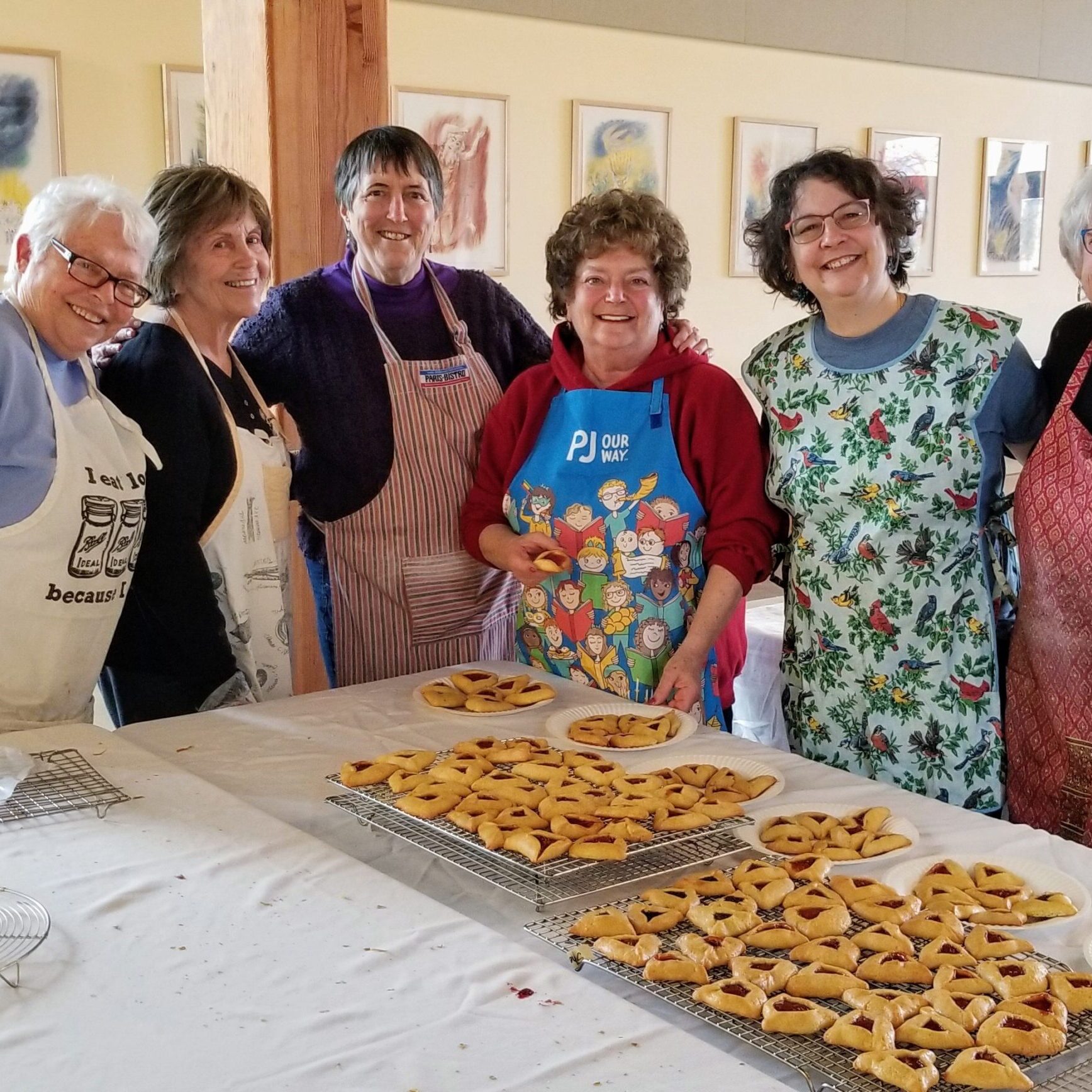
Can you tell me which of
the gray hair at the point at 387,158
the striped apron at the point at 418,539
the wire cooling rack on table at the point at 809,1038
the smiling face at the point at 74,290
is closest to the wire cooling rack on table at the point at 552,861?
the wire cooling rack on table at the point at 809,1038

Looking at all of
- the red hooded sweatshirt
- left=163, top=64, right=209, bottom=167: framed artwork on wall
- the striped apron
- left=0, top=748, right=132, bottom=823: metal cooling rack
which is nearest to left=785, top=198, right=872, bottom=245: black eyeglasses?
the red hooded sweatshirt

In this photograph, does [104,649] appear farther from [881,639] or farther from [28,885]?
[881,639]

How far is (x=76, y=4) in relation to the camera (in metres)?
4.23

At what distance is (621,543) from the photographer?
2.40 m

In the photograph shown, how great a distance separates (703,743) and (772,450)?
676mm

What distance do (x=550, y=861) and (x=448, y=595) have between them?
1327mm

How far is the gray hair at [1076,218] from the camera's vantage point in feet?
7.19

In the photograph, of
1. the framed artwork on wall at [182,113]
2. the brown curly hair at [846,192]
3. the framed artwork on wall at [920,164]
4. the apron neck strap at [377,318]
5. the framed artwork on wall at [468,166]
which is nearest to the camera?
the brown curly hair at [846,192]

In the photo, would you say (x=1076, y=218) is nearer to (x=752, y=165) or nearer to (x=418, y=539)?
(x=418, y=539)

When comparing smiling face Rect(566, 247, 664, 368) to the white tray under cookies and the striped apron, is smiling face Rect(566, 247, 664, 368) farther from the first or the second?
the white tray under cookies

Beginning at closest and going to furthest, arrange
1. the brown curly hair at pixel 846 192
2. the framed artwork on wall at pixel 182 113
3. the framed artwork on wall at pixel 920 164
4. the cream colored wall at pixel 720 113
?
the brown curly hair at pixel 846 192
the framed artwork on wall at pixel 182 113
the cream colored wall at pixel 720 113
the framed artwork on wall at pixel 920 164

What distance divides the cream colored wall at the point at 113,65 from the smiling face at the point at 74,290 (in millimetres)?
2440

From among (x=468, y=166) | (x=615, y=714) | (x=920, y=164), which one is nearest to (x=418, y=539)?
(x=615, y=714)

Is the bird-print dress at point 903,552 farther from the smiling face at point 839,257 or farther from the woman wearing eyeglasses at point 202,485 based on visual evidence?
the woman wearing eyeglasses at point 202,485
